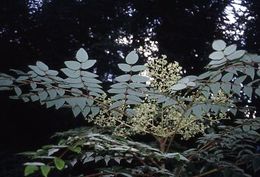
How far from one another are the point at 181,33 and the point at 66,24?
243 cm

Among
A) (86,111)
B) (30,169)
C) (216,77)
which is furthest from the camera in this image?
(86,111)

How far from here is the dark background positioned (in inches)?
278

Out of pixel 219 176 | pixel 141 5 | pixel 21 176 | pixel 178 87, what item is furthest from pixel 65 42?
pixel 178 87

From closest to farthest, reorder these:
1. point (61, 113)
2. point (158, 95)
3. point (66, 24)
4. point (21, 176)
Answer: point (158, 95)
point (21, 176)
point (61, 113)
point (66, 24)

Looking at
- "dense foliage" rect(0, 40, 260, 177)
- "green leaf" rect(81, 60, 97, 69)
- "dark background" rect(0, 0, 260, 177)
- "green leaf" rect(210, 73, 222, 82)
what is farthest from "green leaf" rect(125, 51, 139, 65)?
"dark background" rect(0, 0, 260, 177)

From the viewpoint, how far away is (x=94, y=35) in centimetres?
729

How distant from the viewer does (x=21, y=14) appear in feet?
25.0

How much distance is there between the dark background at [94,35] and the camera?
23.1 ft

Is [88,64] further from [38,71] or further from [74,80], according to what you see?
[38,71]

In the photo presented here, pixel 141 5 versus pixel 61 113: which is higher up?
pixel 141 5

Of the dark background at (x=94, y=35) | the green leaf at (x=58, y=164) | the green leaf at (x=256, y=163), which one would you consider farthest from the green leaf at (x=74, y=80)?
the dark background at (x=94, y=35)

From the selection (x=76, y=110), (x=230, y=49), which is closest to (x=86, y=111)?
(x=76, y=110)

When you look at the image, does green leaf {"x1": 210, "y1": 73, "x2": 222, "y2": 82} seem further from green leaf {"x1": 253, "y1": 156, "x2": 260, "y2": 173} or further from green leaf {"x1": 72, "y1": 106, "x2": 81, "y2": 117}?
green leaf {"x1": 72, "y1": 106, "x2": 81, "y2": 117}

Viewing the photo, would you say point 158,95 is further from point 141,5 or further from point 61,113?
point 141,5
